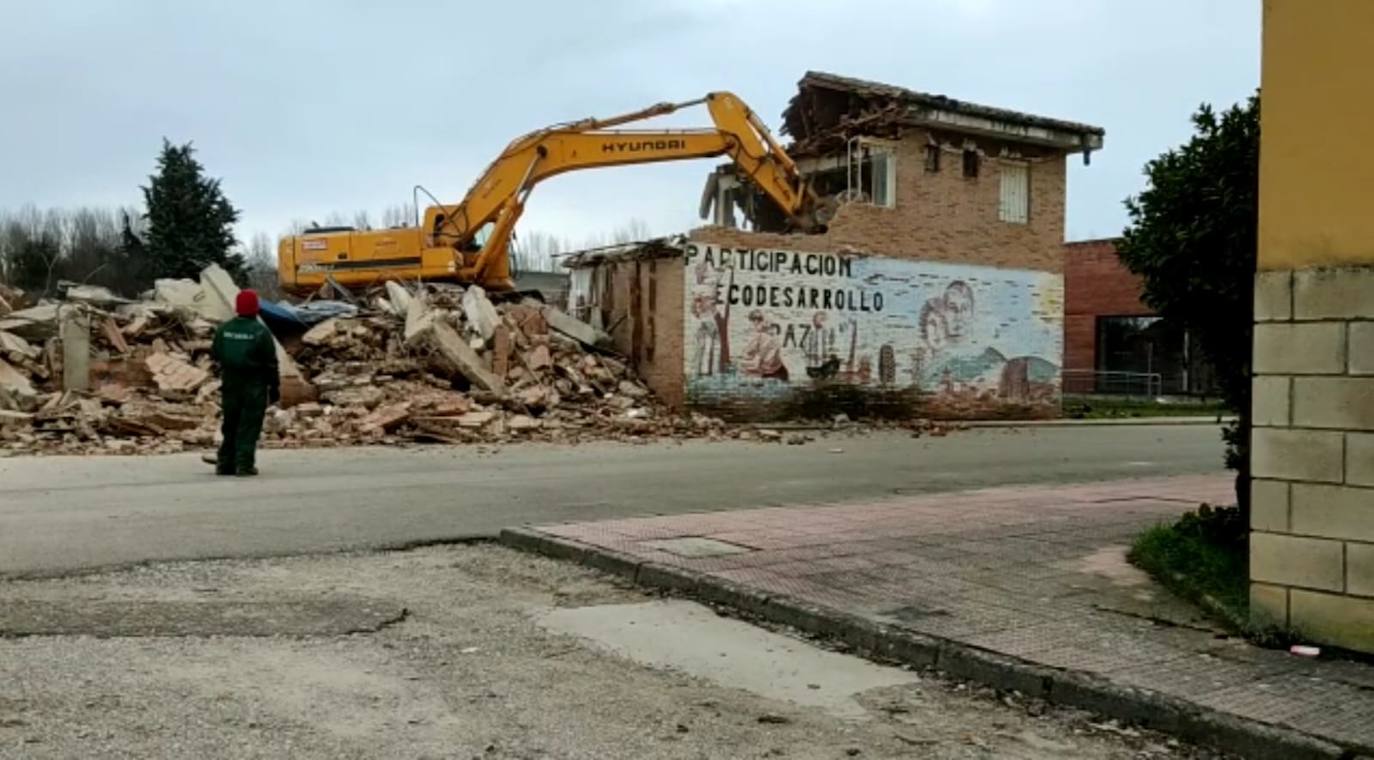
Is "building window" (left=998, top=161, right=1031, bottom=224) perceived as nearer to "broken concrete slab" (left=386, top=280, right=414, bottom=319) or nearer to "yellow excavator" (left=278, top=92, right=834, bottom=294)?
"yellow excavator" (left=278, top=92, right=834, bottom=294)

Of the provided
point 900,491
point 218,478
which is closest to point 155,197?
point 218,478

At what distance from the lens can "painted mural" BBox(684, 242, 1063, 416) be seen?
880 inches

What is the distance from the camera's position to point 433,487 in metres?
11.4

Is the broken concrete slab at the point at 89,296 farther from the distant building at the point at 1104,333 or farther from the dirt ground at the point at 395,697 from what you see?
the distant building at the point at 1104,333

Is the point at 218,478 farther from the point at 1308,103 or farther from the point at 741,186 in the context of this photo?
the point at 741,186

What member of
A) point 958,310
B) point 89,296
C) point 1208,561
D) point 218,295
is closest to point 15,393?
point 89,296

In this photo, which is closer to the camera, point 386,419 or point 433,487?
point 433,487

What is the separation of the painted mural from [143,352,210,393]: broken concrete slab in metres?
8.59

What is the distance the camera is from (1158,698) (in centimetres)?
450

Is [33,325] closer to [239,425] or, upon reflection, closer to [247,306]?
[247,306]

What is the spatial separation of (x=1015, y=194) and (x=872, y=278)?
494cm

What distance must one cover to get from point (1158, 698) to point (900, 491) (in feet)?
23.6

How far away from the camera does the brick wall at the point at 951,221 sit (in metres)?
24.2

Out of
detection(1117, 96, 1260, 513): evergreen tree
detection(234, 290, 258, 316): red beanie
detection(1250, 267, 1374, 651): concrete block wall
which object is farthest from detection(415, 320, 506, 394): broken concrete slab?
detection(1250, 267, 1374, 651): concrete block wall
